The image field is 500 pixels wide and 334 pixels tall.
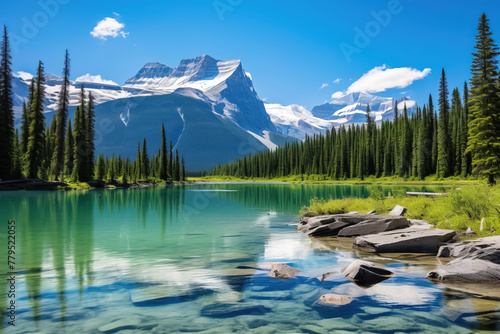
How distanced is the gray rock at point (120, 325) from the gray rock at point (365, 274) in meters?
Result: 6.17

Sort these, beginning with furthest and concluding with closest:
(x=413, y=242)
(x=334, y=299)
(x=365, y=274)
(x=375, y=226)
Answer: (x=375, y=226) < (x=413, y=242) < (x=365, y=274) < (x=334, y=299)

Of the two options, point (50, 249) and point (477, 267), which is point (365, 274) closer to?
point (477, 267)

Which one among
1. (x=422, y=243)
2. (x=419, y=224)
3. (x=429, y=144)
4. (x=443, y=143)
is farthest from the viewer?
(x=429, y=144)

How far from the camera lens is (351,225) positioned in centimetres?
1897

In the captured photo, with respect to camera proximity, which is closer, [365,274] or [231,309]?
[231,309]

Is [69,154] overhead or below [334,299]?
overhead

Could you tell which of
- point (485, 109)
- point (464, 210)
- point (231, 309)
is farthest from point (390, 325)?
point (485, 109)

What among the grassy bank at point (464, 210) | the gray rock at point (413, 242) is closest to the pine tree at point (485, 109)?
the grassy bank at point (464, 210)

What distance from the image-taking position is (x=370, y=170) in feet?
398

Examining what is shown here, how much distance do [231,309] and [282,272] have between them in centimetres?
325

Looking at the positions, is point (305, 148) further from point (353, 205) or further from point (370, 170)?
point (353, 205)

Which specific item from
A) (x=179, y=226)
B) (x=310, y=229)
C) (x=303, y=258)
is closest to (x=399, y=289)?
(x=303, y=258)

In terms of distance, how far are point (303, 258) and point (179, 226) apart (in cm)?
1191

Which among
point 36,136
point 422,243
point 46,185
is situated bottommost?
point 422,243
